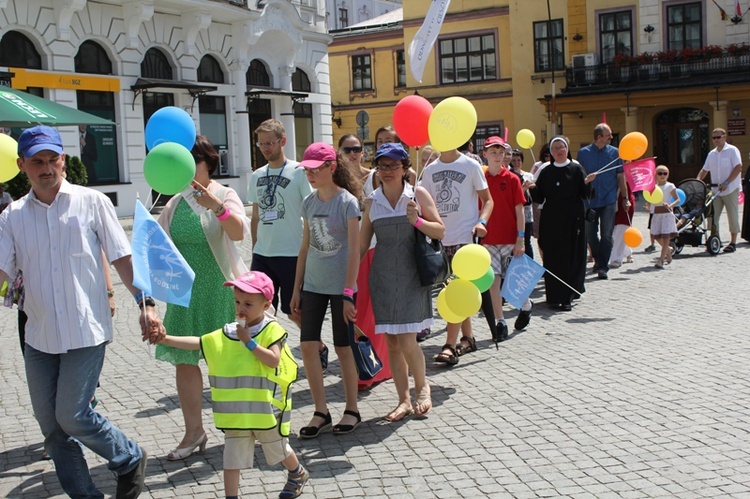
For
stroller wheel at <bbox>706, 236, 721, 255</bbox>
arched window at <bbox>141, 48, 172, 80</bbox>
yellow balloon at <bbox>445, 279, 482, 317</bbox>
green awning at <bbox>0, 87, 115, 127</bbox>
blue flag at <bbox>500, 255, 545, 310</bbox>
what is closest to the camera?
yellow balloon at <bbox>445, 279, 482, 317</bbox>

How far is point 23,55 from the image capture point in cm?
2377

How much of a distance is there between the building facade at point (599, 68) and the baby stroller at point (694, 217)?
57.0 feet

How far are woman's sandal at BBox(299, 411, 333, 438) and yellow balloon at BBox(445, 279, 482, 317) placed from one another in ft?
4.12

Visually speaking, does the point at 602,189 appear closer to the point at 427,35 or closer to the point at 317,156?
the point at 427,35

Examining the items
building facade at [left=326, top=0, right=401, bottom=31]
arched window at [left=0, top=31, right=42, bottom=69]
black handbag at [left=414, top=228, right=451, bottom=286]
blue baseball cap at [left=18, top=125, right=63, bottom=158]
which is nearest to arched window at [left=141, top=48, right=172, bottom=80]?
arched window at [left=0, top=31, right=42, bottom=69]

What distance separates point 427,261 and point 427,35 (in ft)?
9.92

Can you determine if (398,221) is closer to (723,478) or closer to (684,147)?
(723,478)

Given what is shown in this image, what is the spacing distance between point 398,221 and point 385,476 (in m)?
1.74

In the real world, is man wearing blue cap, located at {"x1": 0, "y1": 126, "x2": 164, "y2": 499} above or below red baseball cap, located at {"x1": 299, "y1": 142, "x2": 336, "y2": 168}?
below

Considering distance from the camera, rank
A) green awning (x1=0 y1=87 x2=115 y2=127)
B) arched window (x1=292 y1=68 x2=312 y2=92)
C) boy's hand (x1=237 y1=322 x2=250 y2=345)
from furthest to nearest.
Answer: arched window (x1=292 y1=68 x2=312 y2=92) < green awning (x1=0 y1=87 x2=115 y2=127) < boy's hand (x1=237 y1=322 x2=250 y2=345)

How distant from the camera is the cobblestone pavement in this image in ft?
15.5

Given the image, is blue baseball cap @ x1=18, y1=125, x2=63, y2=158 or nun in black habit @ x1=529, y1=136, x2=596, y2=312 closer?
blue baseball cap @ x1=18, y1=125, x2=63, y2=158

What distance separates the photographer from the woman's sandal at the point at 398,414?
5898mm

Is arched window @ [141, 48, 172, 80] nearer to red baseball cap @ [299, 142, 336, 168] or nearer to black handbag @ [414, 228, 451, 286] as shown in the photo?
red baseball cap @ [299, 142, 336, 168]
